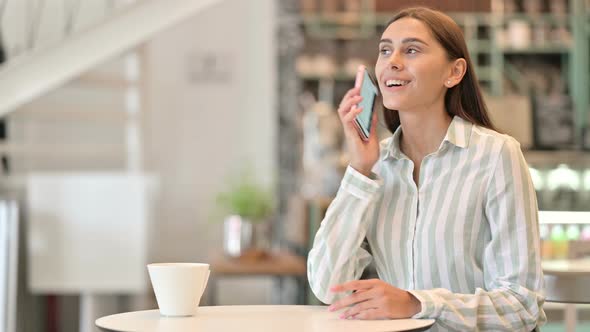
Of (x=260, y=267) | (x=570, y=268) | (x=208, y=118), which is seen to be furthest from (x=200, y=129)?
(x=570, y=268)

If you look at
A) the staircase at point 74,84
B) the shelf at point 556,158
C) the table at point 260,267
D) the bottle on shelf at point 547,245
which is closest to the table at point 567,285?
the bottle on shelf at point 547,245

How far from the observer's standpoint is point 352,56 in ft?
24.2

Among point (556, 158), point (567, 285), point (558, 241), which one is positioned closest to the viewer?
point (567, 285)

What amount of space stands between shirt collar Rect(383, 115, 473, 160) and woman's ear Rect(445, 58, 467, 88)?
7 centimetres

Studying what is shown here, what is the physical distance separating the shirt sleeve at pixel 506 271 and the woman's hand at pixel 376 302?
3 centimetres

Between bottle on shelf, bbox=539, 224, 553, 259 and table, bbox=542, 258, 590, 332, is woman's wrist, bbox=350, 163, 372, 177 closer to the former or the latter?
table, bbox=542, 258, 590, 332

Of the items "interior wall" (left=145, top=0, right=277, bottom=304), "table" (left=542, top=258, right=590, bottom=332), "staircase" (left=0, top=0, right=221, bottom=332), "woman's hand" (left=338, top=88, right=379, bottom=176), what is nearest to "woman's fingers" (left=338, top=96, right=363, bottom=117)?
"woman's hand" (left=338, top=88, right=379, bottom=176)

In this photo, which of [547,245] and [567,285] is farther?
[547,245]

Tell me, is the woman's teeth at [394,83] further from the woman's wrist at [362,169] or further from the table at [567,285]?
the table at [567,285]

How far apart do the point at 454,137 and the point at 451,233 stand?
0.19 meters

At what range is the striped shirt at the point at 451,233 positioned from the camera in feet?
Result: 5.32

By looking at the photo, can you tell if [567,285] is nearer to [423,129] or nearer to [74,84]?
[423,129]

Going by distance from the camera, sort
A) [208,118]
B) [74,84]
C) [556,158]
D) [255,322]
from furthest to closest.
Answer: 1. [208,118]
2. [556,158]
3. [74,84]
4. [255,322]

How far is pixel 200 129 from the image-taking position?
275 inches
